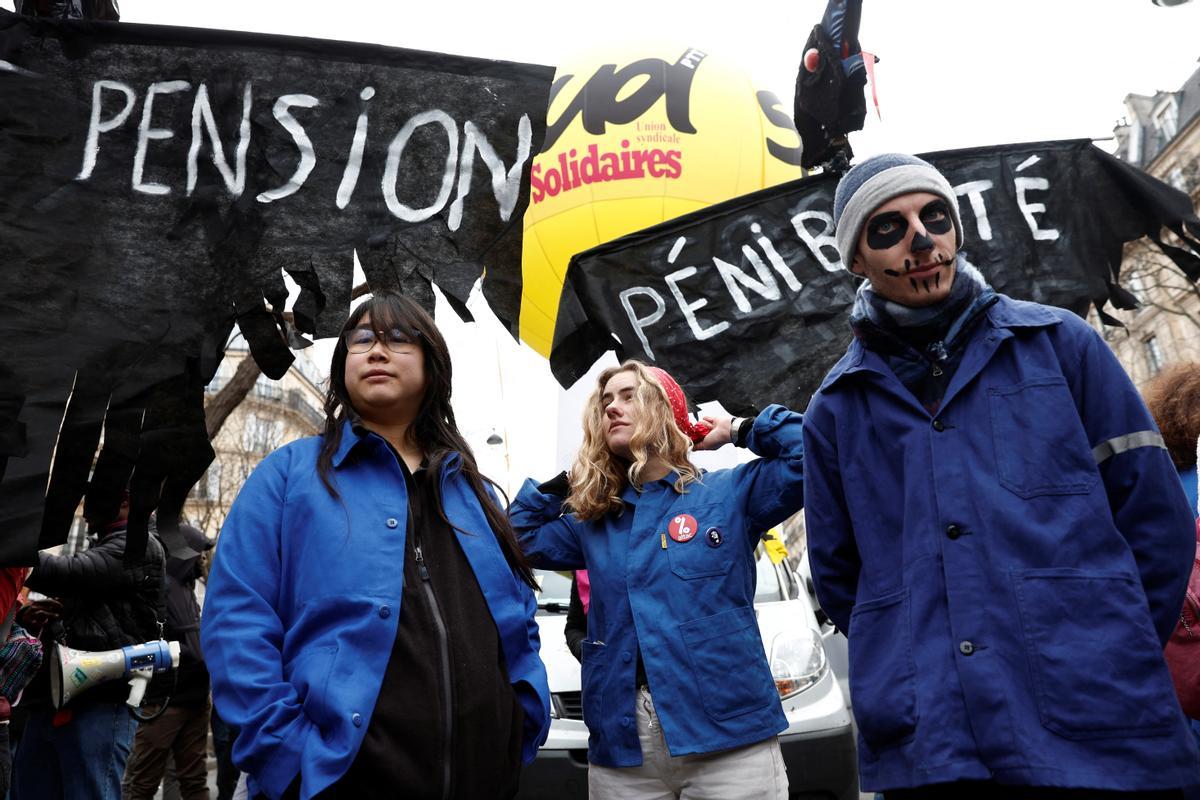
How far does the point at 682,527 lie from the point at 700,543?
8cm

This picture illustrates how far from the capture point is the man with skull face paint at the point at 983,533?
1694 millimetres

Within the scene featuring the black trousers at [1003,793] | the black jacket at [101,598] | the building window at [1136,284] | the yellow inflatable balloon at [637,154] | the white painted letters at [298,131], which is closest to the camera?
the black trousers at [1003,793]

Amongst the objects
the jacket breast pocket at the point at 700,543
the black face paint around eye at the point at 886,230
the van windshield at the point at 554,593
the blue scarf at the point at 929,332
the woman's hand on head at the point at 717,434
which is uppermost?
the black face paint around eye at the point at 886,230

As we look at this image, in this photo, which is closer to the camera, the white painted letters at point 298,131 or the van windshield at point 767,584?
the white painted letters at point 298,131

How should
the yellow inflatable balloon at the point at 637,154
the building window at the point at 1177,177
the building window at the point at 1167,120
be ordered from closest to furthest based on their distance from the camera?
the yellow inflatable balloon at the point at 637,154
the building window at the point at 1177,177
the building window at the point at 1167,120

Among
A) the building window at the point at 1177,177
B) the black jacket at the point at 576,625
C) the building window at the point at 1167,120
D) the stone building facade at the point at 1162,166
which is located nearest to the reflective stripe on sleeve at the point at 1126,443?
the black jacket at the point at 576,625

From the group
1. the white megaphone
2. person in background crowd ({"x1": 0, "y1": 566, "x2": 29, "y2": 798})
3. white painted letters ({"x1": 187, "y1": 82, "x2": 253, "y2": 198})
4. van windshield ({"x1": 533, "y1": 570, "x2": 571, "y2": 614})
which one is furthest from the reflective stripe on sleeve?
van windshield ({"x1": 533, "y1": 570, "x2": 571, "y2": 614})

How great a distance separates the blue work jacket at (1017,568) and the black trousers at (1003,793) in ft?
0.13

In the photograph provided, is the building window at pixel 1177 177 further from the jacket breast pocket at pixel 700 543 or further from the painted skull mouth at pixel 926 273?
the painted skull mouth at pixel 926 273

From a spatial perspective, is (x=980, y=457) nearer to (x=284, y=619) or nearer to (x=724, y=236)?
(x=284, y=619)

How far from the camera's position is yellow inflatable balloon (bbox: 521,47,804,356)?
20.1 ft

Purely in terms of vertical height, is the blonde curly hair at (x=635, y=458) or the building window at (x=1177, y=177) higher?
the building window at (x=1177, y=177)

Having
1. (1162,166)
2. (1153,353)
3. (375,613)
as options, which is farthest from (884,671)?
(1153,353)

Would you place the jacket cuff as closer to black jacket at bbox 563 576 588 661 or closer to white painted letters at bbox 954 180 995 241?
black jacket at bbox 563 576 588 661
